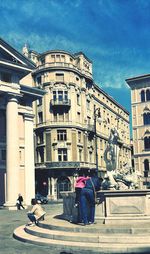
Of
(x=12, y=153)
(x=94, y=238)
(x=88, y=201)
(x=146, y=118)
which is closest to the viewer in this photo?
(x=94, y=238)

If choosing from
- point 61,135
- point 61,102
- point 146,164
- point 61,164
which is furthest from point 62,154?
point 146,164

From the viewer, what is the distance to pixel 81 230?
11.4m

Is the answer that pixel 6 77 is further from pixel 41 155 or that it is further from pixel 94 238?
pixel 94 238

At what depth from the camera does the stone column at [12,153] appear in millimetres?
31969

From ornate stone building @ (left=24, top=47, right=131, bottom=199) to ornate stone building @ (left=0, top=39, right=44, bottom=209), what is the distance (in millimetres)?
17653

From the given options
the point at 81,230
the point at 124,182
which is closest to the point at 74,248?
the point at 81,230

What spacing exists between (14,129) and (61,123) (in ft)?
73.4

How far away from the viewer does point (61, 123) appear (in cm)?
5519

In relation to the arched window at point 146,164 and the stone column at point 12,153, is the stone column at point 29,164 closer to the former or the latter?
the stone column at point 12,153

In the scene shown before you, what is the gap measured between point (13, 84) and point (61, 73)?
23154mm

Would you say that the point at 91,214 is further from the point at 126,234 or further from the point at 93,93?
the point at 93,93

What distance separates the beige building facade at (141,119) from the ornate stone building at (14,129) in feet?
120

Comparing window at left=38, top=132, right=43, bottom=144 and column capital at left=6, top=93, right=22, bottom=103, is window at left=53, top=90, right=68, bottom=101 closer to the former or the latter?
window at left=38, top=132, right=43, bottom=144

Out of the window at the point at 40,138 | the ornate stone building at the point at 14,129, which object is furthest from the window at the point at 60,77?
the ornate stone building at the point at 14,129
